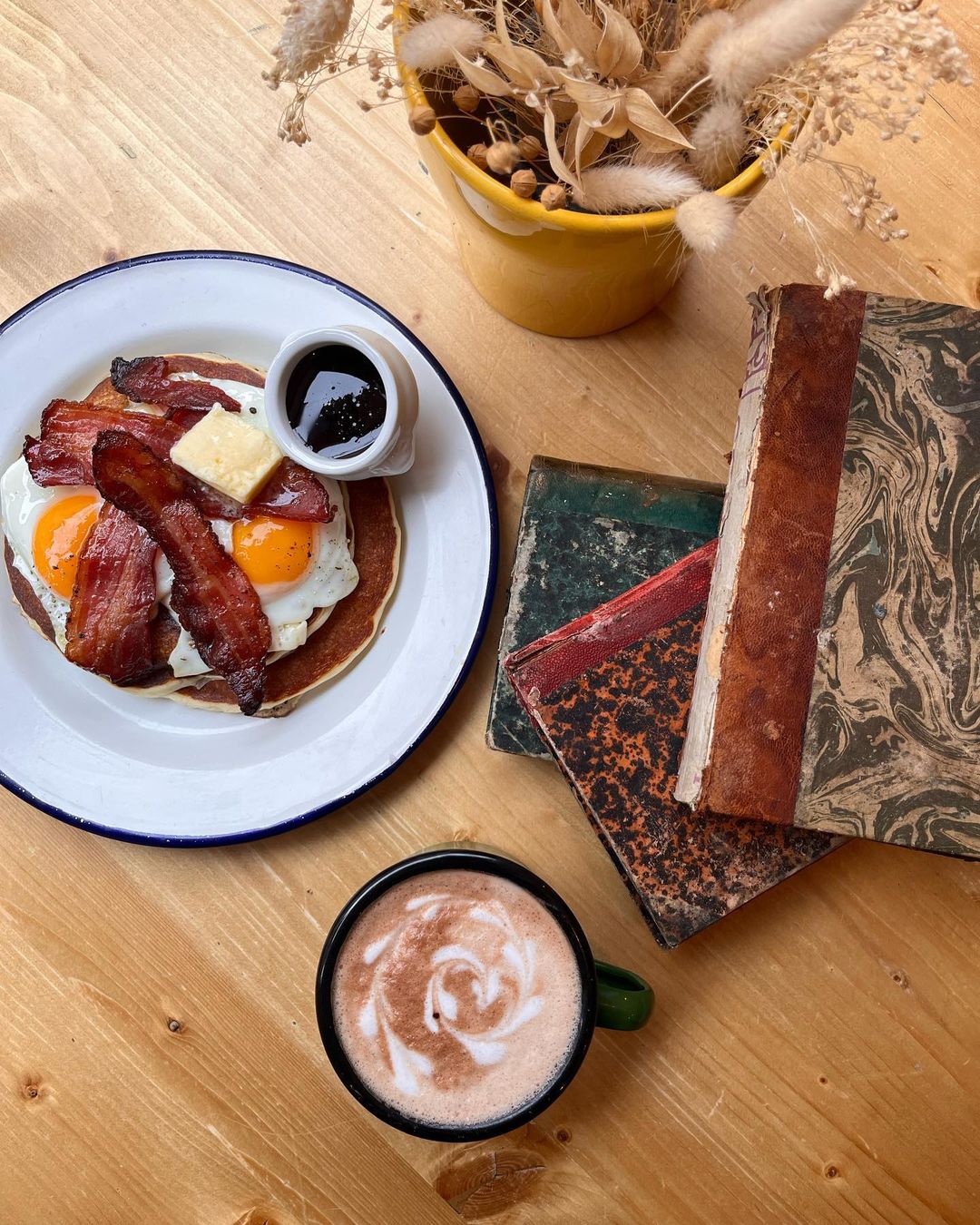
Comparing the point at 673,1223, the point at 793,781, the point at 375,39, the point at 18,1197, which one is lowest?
the point at 673,1223

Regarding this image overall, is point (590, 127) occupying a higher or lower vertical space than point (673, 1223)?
higher

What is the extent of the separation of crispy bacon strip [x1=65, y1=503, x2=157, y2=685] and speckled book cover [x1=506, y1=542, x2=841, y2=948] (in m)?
0.47

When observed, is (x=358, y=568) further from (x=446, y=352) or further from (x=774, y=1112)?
(x=774, y=1112)

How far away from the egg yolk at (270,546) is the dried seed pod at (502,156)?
53 centimetres

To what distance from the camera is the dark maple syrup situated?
3.62 feet

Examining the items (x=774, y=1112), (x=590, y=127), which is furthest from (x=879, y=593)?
(x=774, y=1112)

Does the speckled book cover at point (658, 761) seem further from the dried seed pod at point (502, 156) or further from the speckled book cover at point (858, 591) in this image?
the dried seed pod at point (502, 156)

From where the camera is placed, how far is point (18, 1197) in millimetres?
1291

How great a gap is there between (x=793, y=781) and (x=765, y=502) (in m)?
0.29

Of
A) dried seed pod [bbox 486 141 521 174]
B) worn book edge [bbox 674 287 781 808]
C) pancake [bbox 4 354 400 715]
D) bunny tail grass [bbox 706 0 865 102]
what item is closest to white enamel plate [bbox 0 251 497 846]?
pancake [bbox 4 354 400 715]

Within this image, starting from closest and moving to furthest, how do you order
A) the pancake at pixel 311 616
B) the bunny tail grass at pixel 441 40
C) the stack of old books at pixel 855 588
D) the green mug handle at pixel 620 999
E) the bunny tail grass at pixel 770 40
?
the bunny tail grass at pixel 770 40
the bunny tail grass at pixel 441 40
the stack of old books at pixel 855 588
the green mug handle at pixel 620 999
the pancake at pixel 311 616

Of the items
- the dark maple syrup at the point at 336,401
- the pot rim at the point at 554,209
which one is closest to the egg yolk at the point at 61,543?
the dark maple syrup at the point at 336,401

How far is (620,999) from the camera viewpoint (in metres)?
1.10

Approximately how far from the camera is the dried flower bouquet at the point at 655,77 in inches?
27.2
